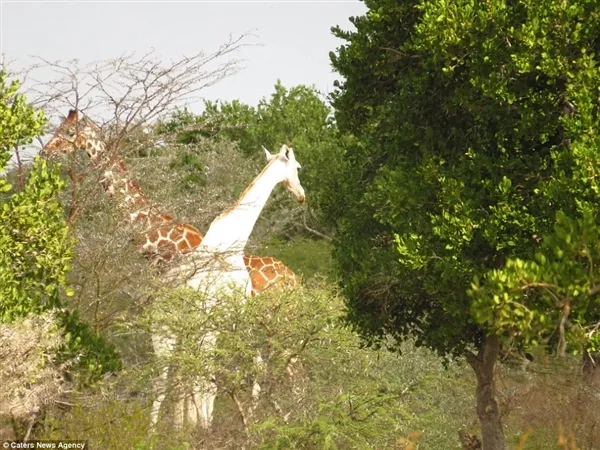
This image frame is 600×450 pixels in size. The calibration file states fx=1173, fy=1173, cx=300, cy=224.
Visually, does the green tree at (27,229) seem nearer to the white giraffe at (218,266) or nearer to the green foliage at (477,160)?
the white giraffe at (218,266)

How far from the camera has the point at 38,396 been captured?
1577 cm

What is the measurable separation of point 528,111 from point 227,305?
644 centimetres

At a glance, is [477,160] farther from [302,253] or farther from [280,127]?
[280,127]

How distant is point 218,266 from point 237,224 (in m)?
1.18

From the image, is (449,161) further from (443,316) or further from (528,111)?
(443,316)

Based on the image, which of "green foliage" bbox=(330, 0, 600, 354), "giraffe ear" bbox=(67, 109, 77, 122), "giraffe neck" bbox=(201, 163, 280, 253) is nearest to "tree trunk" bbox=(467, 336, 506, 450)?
"green foliage" bbox=(330, 0, 600, 354)

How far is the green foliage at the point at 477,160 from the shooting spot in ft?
41.9

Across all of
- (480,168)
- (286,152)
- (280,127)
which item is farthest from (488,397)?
(280,127)

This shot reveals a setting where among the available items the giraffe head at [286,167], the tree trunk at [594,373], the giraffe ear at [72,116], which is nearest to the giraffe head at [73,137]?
the giraffe ear at [72,116]

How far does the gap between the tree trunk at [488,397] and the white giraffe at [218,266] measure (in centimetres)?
355

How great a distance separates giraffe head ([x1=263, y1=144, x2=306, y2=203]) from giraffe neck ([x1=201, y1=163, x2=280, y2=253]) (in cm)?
88

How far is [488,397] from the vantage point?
60.5 feet

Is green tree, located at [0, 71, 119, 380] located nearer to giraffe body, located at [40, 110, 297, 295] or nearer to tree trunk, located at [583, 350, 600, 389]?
giraffe body, located at [40, 110, 297, 295]

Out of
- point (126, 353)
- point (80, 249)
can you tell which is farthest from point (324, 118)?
point (80, 249)
